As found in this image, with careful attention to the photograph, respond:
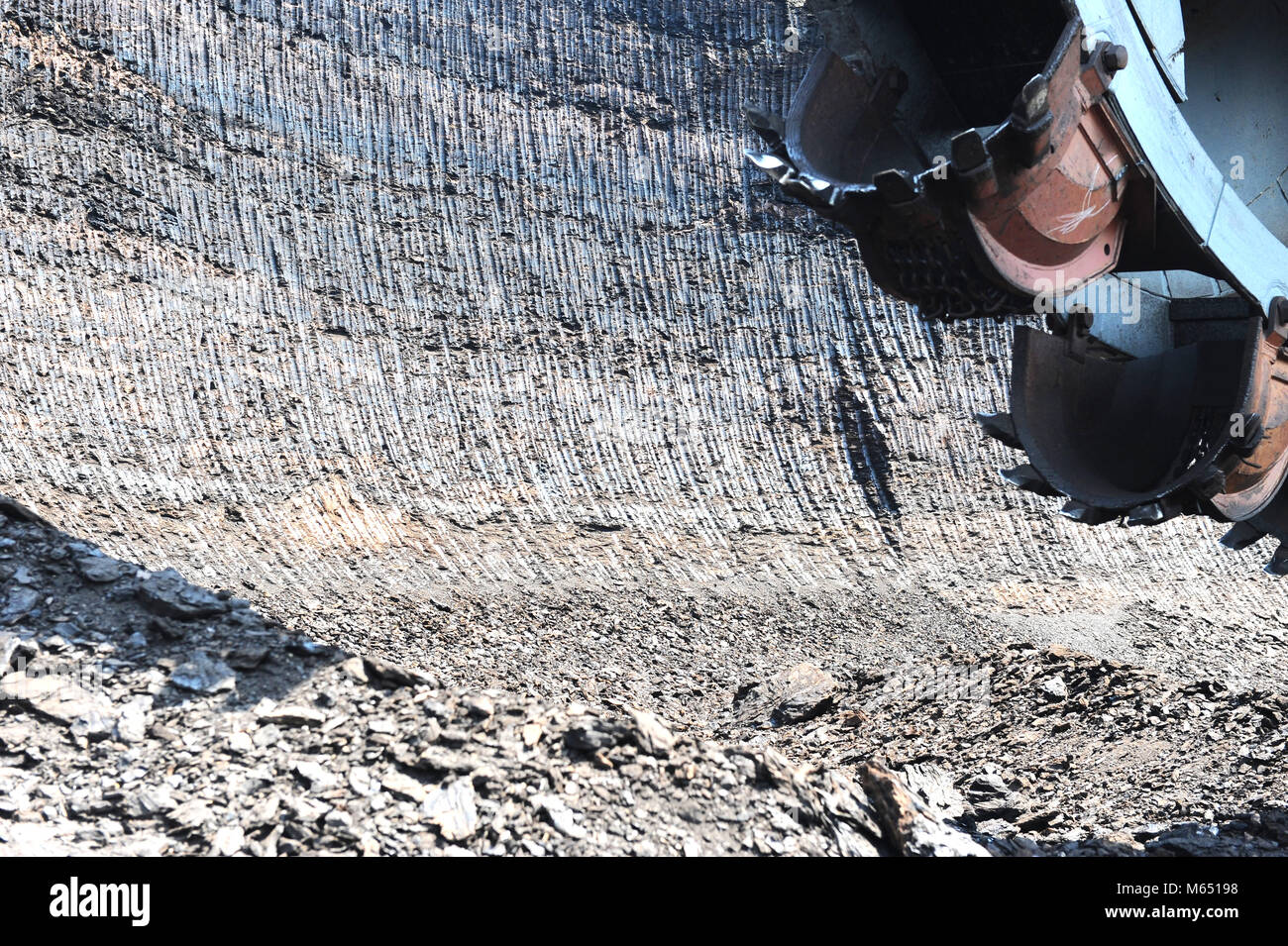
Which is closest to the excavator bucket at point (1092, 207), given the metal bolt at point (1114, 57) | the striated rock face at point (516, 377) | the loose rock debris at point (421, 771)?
the metal bolt at point (1114, 57)

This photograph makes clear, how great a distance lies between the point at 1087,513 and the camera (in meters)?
3.51

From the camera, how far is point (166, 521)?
610cm

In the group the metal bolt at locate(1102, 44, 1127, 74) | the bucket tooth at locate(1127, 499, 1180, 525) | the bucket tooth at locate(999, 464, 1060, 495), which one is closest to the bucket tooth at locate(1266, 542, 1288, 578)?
the bucket tooth at locate(1127, 499, 1180, 525)

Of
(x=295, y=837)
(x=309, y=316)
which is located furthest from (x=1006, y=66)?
(x=309, y=316)

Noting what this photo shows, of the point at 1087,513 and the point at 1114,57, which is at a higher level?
the point at 1114,57

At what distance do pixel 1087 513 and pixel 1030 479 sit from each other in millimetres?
200

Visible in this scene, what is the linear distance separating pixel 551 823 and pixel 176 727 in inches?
44.7

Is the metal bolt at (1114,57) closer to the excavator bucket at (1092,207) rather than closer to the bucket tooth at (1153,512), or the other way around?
the excavator bucket at (1092,207)

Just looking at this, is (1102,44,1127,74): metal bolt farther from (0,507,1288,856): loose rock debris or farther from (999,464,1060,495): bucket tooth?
(0,507,1288,856): loose rock debris

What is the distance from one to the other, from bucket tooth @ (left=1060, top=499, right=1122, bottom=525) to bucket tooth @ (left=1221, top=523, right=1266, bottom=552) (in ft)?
2.31

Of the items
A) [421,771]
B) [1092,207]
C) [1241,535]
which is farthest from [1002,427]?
[421,771]

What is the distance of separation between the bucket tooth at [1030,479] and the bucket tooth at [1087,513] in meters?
0.06

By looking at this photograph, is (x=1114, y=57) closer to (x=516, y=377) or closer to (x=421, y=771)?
(x=421, y=771)

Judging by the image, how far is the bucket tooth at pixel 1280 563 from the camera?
403 centimetres
